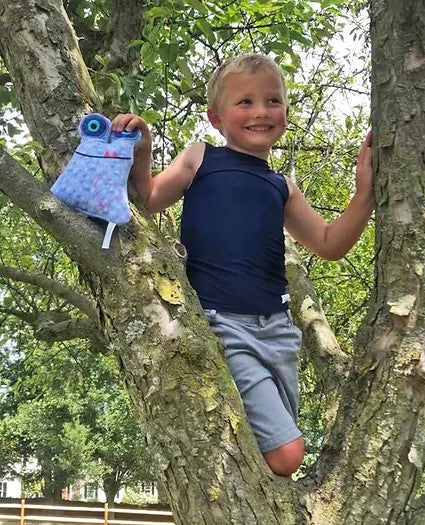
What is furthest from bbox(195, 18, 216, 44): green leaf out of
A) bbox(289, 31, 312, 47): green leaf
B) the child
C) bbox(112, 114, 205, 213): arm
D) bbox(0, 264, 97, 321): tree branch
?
bbox(0, 264, 97, 321): tree branch

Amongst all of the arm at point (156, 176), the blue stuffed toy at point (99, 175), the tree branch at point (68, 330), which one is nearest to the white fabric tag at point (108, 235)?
the blue stuffed toy at point (99, 175)

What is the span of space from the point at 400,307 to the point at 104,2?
3.21 meters

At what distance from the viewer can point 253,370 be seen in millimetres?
1831

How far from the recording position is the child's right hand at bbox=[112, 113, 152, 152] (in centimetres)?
186

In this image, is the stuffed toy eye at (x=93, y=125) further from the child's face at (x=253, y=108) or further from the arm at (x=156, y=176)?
the child's face at (x=253, y=108)

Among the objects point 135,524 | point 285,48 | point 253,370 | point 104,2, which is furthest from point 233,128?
point 135,524

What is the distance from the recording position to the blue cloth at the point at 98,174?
1.73 meters

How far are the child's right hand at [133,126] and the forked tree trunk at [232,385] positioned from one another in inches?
9.6

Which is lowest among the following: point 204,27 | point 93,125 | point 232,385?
point 232,385

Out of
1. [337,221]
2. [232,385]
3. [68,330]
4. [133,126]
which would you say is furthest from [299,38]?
[68,330]

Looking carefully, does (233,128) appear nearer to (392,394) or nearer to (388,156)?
(388,156)

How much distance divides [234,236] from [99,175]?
17.1 inches

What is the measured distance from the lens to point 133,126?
74.1 inches

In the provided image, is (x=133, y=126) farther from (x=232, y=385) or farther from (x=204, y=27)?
(x=204, y=27)
